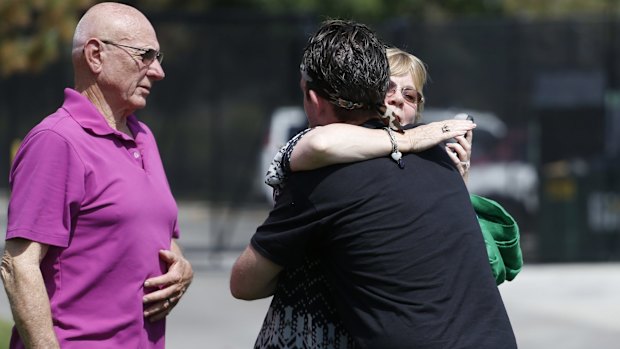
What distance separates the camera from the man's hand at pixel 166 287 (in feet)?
10.9

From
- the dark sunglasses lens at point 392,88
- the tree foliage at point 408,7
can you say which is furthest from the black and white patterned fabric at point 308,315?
the tree foliage at point 408,7

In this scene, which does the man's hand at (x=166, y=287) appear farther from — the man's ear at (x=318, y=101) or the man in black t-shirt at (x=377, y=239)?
the man's ear at (x=318, y=101)

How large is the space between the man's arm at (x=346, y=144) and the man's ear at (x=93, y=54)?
2.61 feet

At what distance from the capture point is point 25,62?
1041cm

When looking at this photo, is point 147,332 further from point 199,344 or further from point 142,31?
point 199,344

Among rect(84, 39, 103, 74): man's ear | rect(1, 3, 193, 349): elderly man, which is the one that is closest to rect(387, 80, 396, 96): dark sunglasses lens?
rect(1, 3, 193, 349): elderly man

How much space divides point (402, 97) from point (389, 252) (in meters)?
0.65

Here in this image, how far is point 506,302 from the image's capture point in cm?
978

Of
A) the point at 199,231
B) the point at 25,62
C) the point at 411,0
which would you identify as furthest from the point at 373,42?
the point at 411,0

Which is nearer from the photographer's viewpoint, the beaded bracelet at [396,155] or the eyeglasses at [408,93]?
the beaded bracelet at [396,155]

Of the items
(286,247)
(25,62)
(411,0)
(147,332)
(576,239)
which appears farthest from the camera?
(411,0)

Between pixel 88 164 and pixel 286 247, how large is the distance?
→ 67 cm

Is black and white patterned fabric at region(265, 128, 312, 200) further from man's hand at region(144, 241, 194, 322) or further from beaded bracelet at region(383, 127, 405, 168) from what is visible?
man's hand at region(144, 241, 194, 322)

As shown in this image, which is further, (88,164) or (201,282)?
(201,282)
